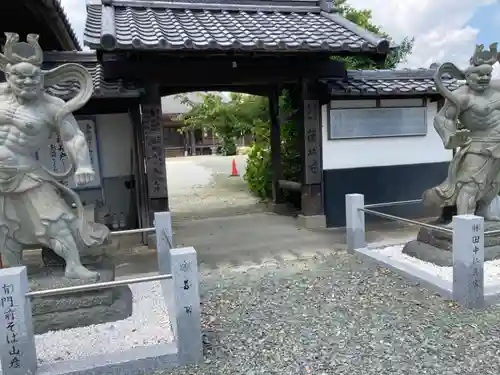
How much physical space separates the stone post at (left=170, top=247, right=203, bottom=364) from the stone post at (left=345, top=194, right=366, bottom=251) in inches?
126

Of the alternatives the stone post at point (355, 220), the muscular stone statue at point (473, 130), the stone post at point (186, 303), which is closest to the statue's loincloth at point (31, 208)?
the stone post at point (186, 303)

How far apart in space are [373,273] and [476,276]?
1.34m

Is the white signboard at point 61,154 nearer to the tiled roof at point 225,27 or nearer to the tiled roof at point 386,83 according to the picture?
the tiled roof at point 225,27

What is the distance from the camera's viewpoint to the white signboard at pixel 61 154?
6.79 metres

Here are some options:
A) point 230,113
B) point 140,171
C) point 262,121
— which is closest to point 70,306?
point 140,171

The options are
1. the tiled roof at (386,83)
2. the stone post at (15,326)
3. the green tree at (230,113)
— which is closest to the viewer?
the stone post at (15,326)

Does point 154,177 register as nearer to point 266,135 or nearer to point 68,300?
point 68,300

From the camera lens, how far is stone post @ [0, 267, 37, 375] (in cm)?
297

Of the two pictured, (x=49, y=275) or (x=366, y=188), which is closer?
(x=49, y=275)

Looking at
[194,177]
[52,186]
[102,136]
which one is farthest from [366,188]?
[194,177]

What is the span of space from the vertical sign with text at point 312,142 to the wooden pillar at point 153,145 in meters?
2.56

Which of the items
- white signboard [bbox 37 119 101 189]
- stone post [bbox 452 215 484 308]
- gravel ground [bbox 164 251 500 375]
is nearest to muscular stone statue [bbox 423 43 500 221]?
stone post [bbox 452 215 484 308]

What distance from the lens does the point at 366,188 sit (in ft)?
26.2

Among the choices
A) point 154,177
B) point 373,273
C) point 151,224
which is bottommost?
point 373,273
